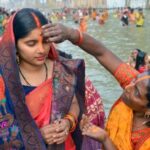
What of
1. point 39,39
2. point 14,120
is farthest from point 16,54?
point 14,120

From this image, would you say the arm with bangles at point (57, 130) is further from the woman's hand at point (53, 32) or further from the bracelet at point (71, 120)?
the woman's hand at point (53, 32)

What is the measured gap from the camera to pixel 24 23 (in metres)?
2.65

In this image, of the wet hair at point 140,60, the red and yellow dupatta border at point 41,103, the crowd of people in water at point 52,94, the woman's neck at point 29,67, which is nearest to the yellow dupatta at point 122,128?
the crowd of people in water at point 52,94

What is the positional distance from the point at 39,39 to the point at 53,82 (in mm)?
318

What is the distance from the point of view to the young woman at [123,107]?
2.85 m

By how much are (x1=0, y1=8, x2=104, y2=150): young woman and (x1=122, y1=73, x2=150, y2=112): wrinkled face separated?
1.11 feet

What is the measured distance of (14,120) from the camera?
2.72m

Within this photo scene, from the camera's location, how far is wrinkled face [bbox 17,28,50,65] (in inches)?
105

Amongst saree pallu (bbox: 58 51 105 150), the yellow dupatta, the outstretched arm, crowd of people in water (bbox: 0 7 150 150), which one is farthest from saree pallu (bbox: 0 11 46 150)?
saree pallu (bbox: 58 51 105 150)

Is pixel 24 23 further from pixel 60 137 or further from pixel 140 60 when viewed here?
pixel 140 60

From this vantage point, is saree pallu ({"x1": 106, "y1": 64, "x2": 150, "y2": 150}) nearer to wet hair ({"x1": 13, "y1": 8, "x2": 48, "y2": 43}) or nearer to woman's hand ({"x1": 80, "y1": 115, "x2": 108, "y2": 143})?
woman's hand ({"x1": 80, "y1": 115, "x2": 108, "y2": 143})

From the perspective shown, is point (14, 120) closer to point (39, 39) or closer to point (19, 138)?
point (19, 138)

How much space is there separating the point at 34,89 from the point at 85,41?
0.51 m

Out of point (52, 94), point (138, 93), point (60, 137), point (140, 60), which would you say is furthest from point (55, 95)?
point (140, 60)
